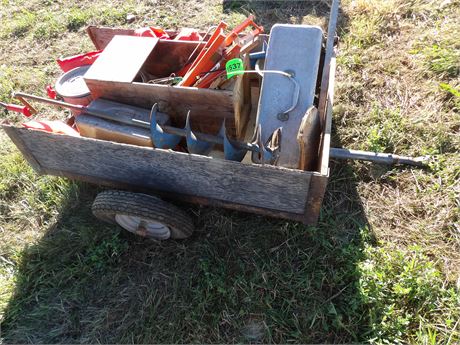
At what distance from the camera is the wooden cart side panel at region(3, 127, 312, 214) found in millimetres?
1951

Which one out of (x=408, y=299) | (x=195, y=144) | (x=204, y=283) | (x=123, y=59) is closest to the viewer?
(x=408, y=299)

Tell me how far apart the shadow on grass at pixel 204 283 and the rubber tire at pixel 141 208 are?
1.00 ft

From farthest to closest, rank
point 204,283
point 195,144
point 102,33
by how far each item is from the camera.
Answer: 1. point 102,33
2. point 204,283
3. point 195,144

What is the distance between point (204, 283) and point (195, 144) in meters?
0.92

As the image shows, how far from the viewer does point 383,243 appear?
2.42 metres

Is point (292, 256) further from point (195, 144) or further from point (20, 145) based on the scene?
point (20, 145)

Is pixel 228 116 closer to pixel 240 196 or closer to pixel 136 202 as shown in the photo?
pixel 240 196

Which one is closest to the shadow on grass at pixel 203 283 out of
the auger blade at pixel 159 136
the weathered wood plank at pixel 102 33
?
the auger blade at pixel 159 136

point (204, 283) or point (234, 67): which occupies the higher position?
point (234, 67)

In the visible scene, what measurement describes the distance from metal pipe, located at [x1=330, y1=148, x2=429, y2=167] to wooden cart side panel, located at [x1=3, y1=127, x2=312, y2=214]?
2.64 ft

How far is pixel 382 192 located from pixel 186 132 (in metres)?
1.56

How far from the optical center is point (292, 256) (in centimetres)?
Answer: 241

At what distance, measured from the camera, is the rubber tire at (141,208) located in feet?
7.16

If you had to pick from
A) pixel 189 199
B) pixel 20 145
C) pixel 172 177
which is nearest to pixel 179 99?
pixel 172 177
